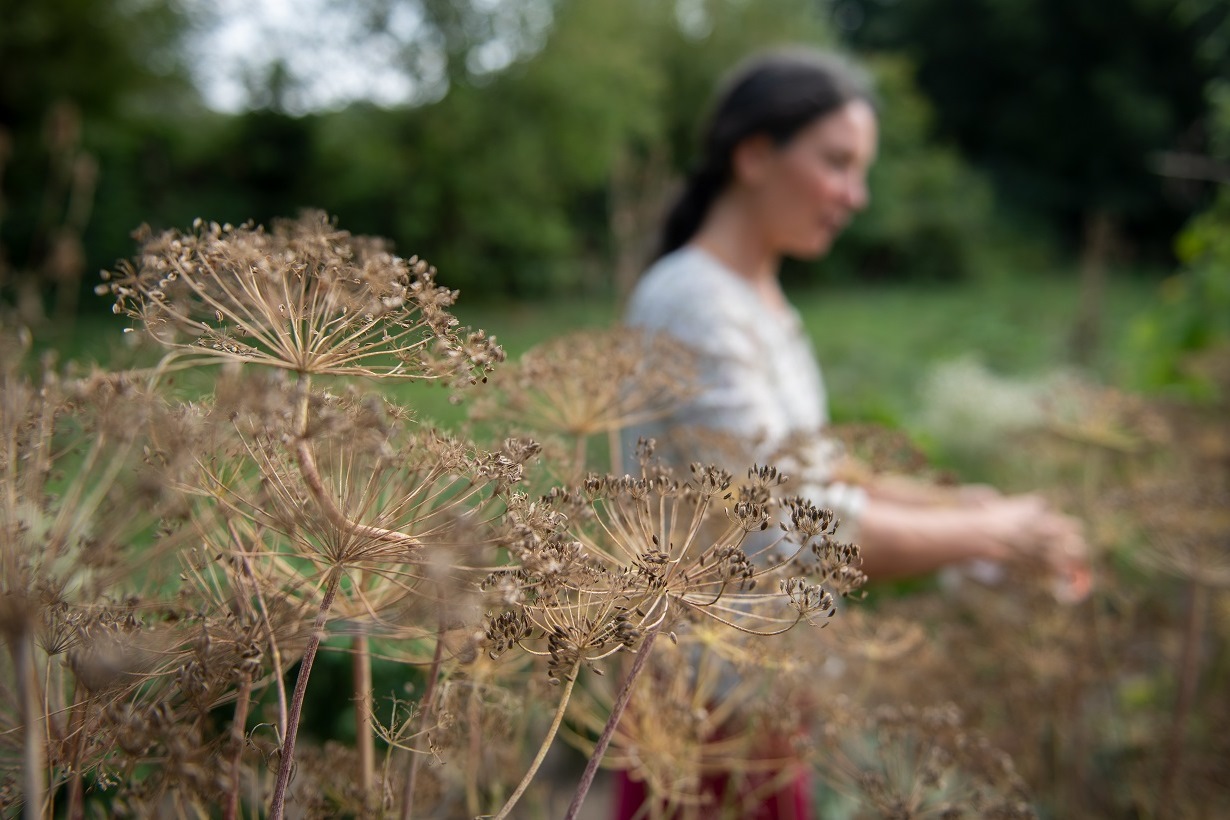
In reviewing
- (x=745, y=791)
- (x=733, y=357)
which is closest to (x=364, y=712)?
(x=745, y=791)

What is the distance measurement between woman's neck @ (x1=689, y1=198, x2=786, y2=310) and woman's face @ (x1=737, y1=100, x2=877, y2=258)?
0.04 m

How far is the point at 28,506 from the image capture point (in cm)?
57

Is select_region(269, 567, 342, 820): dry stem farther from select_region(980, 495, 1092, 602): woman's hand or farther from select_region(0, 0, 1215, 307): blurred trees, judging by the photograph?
select_region(0, 0, 1215, 307): blurred trees

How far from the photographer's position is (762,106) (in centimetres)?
211

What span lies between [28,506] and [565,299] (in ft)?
57.5

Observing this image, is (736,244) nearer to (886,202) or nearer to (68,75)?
(68,75)

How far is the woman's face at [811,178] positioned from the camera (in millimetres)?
2088

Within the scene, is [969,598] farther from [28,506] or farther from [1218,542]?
[28,506]

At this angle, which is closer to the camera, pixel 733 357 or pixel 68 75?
pixel 733 357

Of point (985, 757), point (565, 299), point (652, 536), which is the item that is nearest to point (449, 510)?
point (652, 536)

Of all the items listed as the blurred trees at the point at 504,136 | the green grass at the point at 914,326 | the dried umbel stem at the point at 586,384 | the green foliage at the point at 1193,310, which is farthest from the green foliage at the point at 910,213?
the dried umbel stem at the point at 586,384

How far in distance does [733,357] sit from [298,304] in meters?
1.16

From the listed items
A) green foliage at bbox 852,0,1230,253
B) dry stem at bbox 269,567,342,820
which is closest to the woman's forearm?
dry stem at bbox 269,567,342,820

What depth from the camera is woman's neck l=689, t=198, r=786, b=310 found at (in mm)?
2170
